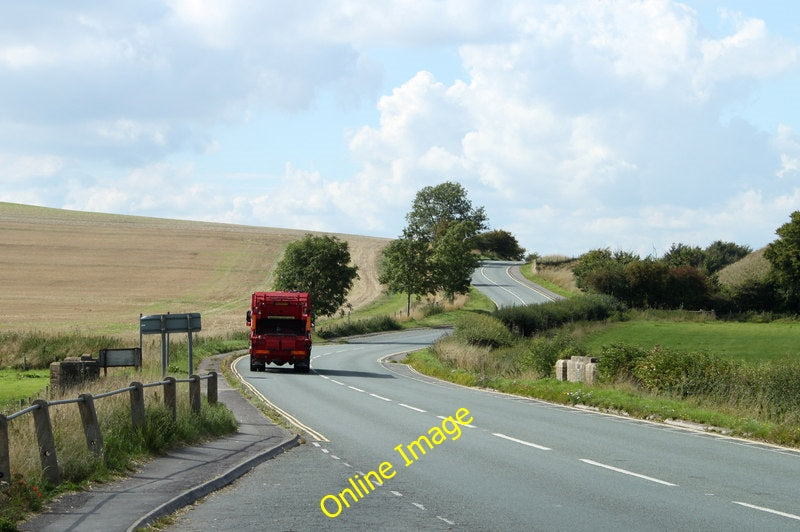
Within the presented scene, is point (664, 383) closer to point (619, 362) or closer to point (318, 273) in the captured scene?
point (619, 362)

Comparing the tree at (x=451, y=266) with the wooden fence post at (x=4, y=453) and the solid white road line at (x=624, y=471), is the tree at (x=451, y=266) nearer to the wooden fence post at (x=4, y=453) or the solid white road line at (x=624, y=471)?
the solid white road line at (x=624, y=471)

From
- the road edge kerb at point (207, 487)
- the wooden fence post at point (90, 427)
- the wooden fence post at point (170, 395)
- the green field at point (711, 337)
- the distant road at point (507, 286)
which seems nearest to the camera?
the road edge kerb at point (207, 487)

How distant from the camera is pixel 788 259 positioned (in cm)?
8481

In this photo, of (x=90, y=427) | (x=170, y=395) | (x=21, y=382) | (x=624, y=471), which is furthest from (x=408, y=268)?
(x=90, y=427)

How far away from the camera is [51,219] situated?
12719 centimetres

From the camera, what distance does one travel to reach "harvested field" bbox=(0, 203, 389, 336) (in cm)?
7050

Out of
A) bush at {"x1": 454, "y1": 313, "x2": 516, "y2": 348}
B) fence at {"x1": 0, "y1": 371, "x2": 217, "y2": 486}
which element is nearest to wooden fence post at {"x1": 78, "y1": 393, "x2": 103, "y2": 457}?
fence at {"x1": 0, "y1": 371, "x2": 217, "y2": 486}

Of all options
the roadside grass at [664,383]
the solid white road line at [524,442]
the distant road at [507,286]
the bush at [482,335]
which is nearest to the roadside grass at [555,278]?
the distant road at [507,286]

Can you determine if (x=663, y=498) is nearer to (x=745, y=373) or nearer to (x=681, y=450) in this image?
(x=681, y=450)

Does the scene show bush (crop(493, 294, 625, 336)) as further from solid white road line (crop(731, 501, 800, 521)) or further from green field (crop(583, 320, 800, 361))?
solid white road line (crop(731, 501, 800, 521))

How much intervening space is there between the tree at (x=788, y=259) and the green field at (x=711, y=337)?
8.25 metres

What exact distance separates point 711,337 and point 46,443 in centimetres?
5896

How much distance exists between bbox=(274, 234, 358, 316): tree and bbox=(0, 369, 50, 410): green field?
28.6 m

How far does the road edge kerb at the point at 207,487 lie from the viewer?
9477mm
